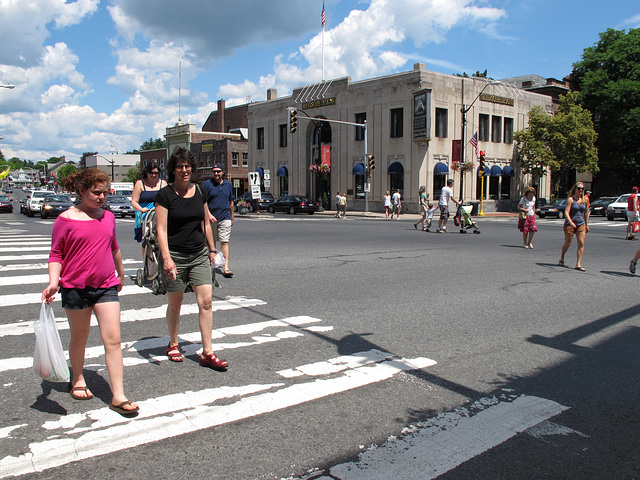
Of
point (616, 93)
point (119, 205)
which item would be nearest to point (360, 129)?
point (119, 205)

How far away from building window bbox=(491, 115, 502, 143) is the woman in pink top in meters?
43.2

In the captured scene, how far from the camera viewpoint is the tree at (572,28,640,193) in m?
45.6

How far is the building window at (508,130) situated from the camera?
44.5m

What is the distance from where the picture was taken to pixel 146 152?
9369 centimetres

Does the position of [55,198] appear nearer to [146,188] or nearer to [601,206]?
[146,188]

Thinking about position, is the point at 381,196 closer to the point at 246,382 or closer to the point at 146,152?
the point at 246,382

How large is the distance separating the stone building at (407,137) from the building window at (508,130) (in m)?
0.08

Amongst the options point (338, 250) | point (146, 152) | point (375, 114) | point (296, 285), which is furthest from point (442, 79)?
point (146, 152)

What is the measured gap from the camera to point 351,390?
174 inches

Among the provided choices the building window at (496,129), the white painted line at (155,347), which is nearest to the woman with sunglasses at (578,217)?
the white painted line at (155,347)

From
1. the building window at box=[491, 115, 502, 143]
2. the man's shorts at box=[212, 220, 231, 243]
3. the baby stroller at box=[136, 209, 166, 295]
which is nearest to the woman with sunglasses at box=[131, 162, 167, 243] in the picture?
the man's shorts at box=[212, 220, 231, 243]

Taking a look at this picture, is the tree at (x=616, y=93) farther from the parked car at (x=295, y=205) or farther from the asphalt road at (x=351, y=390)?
the asphalt road at (x=351, y=390)

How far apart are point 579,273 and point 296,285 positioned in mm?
5881

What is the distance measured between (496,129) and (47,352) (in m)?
44.3
